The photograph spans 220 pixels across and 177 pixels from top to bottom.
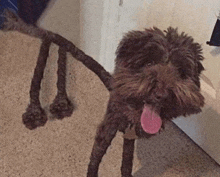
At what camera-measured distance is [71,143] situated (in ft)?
3.66

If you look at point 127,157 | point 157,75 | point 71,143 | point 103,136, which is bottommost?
point 71,143

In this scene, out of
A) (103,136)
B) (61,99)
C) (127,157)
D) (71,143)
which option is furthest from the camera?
(61,99)

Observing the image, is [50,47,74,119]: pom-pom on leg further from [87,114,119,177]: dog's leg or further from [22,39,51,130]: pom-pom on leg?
[87,114,119,177]: dog's leg

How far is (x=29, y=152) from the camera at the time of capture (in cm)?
106

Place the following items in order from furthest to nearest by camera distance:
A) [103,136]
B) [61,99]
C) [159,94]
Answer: [61,99] < [103,136] < [159,94]

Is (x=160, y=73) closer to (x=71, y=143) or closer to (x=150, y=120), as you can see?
(x=150, y=120)

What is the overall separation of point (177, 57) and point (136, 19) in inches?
21.1

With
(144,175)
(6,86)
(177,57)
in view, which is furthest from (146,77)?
(6,86)

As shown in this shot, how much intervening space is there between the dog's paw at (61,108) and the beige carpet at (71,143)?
1.0 inches

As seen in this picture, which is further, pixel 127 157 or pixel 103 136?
pixel 127 157

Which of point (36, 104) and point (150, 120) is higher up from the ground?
point (150, 120)

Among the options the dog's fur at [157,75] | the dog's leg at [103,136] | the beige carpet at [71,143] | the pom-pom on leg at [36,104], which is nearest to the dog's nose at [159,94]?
the dog's fur at [157,75]

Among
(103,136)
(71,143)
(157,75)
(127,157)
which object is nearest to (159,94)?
(157,75)

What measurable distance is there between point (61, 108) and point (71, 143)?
0.18 meters
